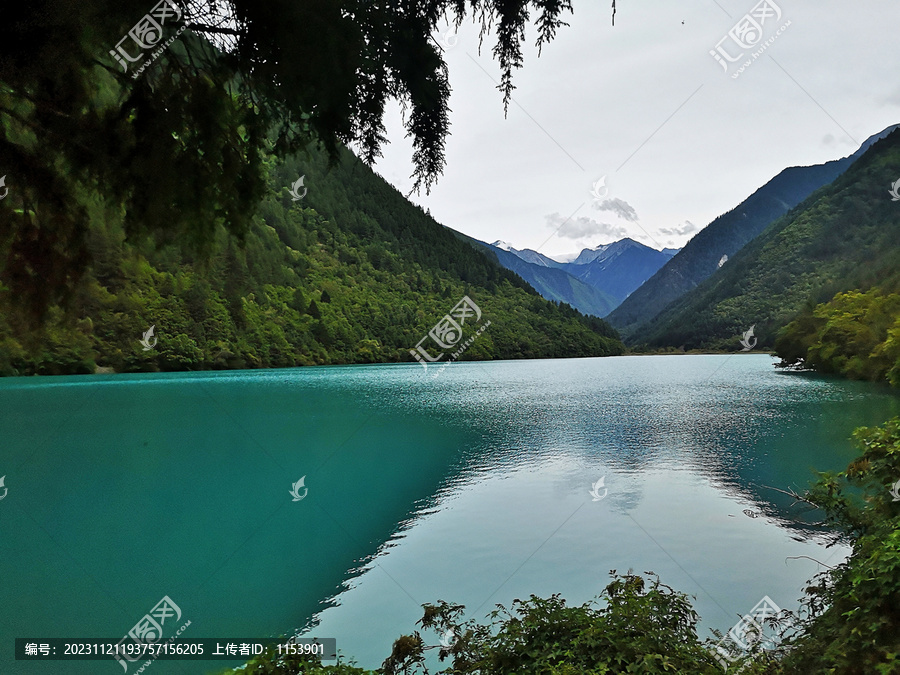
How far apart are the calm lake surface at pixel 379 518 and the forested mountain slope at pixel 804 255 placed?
306 feet

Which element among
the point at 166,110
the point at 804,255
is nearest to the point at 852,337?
the point at 166,110

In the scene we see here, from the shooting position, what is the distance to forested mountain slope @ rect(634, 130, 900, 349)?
337 ft

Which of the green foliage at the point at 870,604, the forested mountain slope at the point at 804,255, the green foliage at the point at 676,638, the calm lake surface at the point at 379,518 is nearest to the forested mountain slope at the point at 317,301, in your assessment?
the green foliage at the point at 676,638

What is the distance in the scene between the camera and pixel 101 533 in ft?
31.7

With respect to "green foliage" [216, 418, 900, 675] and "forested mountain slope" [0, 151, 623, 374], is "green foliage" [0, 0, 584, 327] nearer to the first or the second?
"forested mountain slope" [0, 151, 623, 374]

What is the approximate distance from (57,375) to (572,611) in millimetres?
66463

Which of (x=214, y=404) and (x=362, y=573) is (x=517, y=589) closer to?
(x=362, y=573)

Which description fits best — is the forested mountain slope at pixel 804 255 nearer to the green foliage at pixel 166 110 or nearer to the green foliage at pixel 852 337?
the green foliage at pixel 852 337

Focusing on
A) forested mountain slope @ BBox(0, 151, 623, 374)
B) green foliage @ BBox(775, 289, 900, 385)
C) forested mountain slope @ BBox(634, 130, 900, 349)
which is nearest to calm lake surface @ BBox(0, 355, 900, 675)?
forested mountain slope @ BBox(0, 151, 623, 374)

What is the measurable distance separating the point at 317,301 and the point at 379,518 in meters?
83.4

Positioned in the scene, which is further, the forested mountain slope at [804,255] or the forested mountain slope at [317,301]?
the forested mountain slope at [804,255]

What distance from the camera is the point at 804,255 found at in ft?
387

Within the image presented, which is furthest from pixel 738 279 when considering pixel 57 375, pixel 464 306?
pixel 57 375

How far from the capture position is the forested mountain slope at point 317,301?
11.2ft
